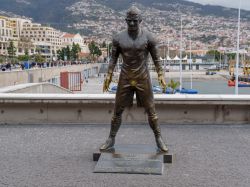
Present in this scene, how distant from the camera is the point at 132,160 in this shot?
6.37 metres

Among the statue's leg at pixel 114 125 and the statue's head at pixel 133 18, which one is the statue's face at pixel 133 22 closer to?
the statue's head at pixel 133 18

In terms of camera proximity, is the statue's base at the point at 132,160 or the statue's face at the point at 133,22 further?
the statue's face at the point at 133,22

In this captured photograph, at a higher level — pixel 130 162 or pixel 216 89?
pixel 130 162

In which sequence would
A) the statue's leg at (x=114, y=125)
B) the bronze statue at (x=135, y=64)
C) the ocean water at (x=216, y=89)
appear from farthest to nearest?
the ocean water at (x=216, y=89)
the statue's leg at (x=114, y=125)
the bronze statue at (x=135, y=64)

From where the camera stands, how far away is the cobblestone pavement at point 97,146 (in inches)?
223

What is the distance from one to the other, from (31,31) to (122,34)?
548 ft

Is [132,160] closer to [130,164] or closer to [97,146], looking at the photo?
[130,164]

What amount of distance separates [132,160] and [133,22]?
2.21 m

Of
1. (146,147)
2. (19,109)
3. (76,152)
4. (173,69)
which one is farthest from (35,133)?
(173,69)

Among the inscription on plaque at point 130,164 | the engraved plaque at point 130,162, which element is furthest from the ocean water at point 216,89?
the inscription on plaque at point 130,164

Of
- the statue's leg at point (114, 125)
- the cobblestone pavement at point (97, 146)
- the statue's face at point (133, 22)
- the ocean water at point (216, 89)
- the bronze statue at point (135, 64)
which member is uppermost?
the statue's face at point (133, 22)

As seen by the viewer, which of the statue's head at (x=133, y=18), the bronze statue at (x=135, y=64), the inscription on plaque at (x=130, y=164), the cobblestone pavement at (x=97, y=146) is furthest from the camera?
the bronze statue at (x=135, y=64)

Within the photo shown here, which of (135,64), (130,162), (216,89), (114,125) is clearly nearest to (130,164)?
(130,162)

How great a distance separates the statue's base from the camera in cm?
608
